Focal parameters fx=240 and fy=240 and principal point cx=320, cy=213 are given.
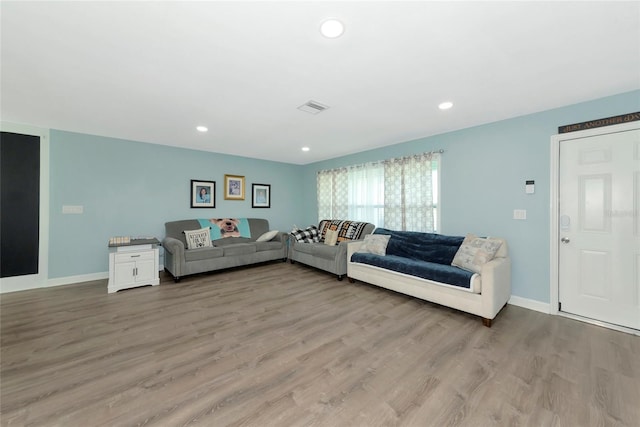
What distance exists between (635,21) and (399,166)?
2846mm

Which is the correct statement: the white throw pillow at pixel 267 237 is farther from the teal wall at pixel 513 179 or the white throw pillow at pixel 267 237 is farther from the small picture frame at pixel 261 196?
the teal wall at pixel 513 179

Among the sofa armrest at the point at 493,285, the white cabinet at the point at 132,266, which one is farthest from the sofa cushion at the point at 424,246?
the white cabinet at the point at 132,266

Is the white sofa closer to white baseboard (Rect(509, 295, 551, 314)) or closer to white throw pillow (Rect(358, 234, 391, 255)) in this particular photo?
white baseboard (Rect(509, 295, 551, 314))

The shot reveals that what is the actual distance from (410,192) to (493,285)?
198 centimetres

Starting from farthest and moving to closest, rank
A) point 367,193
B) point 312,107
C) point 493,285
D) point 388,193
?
1. point 367,193
2. point 388,193
3. point 312,107
4. point 493,285

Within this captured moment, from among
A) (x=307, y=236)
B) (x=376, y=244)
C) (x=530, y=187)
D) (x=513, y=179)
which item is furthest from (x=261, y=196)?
(x=530, y=187)

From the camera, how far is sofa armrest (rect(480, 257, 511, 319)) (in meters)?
2.50

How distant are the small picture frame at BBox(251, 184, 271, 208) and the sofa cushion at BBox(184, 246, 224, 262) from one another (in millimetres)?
1673

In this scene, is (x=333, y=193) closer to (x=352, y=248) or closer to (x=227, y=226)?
(x=352, y=248)

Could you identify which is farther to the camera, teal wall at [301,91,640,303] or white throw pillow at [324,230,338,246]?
white throw pillow at [324,230,338,246]

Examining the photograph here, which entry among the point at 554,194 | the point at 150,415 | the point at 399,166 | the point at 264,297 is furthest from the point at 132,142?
the point at 554,194

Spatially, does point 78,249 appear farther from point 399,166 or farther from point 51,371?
point 399,166

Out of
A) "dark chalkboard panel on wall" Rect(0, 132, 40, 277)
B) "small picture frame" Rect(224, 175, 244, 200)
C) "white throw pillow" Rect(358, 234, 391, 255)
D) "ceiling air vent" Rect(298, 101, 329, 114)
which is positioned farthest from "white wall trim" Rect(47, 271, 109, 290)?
"white throw pillow" Rect(358, 234, 391, 255)

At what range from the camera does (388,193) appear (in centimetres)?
444
